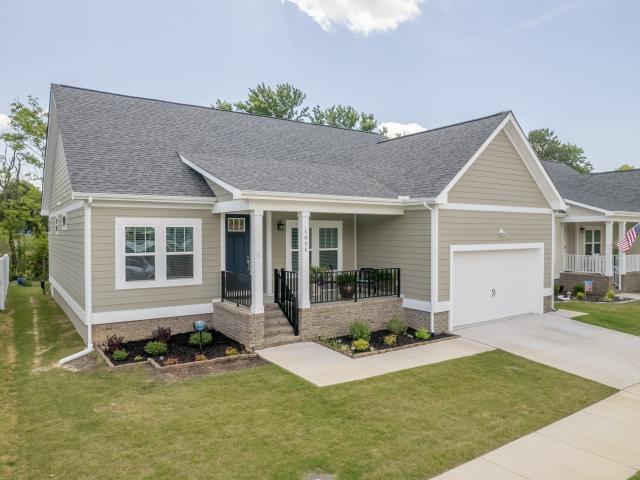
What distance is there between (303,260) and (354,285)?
1.87 meters

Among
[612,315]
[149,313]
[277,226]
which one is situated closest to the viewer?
[149,313]

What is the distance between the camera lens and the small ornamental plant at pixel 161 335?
9953mm

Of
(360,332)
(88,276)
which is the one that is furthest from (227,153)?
(360,332)

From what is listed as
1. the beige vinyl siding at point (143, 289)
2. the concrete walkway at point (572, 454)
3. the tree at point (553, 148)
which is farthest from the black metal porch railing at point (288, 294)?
the tree at point (553, 148)

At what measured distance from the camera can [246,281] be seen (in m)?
10.5

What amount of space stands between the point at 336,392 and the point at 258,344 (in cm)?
291

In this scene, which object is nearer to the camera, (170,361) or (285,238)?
(170,361)

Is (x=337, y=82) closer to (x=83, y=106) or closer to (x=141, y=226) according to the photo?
(x=83, y=106)

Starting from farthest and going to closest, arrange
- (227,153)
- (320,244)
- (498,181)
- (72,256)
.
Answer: (227,153)
(320,244)
(498,181)
(72,256)

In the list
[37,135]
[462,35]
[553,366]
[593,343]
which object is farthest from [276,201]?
[37,135]

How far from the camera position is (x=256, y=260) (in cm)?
959

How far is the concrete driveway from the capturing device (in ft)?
28.5

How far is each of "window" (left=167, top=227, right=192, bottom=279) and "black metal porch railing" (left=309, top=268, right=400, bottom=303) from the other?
308cm

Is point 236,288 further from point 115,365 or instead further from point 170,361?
point 115,365
